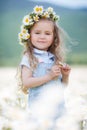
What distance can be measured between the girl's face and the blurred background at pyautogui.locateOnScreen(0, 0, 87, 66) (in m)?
0.15

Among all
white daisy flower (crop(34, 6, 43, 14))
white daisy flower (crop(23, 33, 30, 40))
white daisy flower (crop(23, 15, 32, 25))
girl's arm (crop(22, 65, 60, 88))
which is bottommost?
girl's arm (crop(22, 65, 60, 88))

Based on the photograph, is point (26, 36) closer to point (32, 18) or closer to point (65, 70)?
point (32, 18)

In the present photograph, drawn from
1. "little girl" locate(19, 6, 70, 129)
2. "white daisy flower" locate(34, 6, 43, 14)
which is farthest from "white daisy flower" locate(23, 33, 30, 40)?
"white daisy flower" locate(34, 6, 43, 14)

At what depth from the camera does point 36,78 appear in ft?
7.03

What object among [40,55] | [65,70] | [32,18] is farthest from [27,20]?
[65,70]

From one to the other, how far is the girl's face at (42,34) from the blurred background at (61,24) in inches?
5.8

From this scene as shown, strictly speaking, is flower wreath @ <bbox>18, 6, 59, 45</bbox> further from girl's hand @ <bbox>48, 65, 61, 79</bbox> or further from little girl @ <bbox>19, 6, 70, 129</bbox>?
girl's hand @ <bbox>48, 65, 61, 79</bbox>

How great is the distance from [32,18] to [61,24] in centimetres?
18

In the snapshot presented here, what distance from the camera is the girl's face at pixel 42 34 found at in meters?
2.17

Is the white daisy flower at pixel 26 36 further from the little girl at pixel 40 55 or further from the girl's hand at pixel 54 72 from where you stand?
the girl's hand at pixel 54 72

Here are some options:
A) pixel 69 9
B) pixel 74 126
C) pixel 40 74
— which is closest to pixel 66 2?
pixel 69 9

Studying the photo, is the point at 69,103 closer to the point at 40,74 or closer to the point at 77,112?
the point at 77,112

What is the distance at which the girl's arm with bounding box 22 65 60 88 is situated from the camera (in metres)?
2.13

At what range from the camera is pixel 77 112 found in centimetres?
230
